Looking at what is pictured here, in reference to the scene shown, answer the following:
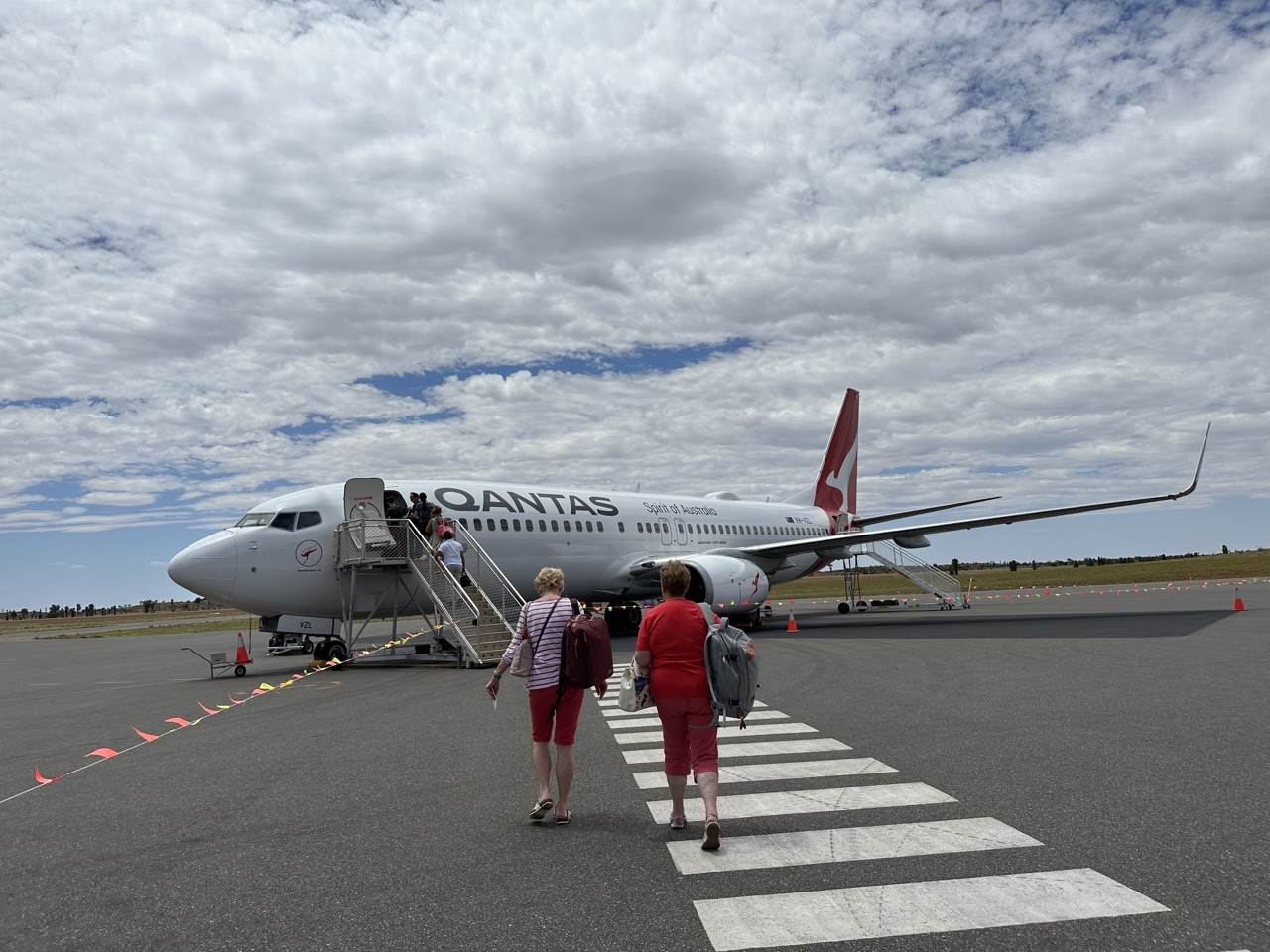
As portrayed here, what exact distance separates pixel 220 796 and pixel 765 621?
23.9 m

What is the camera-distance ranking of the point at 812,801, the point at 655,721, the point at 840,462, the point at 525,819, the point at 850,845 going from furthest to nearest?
1. the point at 840,462
2. the point at 655,721
3. the point at 812,801
4. the point at 525,819
5. the point at 850,845

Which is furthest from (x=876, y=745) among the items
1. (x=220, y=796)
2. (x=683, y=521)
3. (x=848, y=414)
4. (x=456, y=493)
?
(x=848, y=414)

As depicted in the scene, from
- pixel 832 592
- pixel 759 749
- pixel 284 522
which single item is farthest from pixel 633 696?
pixel 832 592

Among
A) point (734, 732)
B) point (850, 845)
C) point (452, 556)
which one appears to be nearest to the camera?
point (850, 845)

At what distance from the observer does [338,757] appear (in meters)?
8.55

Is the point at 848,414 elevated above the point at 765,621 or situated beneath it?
elevated above

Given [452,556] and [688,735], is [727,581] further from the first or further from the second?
[688,735]

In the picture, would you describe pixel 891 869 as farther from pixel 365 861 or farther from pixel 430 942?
pixel 365 861

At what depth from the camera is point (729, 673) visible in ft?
18.7

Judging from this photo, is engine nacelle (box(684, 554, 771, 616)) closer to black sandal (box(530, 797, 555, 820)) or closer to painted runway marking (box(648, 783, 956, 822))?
painted runway marking (box(648, 783, 956, 822))

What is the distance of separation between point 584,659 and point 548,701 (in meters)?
0.39

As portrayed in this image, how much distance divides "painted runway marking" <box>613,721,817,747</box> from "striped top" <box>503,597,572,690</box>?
3111 mm

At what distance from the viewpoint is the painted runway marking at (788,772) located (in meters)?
7.11

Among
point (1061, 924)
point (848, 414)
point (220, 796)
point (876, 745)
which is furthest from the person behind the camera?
point (848, 414)
